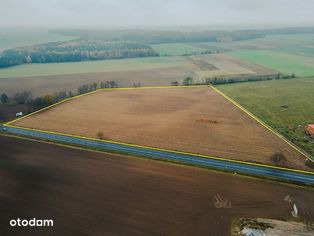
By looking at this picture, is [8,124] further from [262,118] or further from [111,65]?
[111,65]

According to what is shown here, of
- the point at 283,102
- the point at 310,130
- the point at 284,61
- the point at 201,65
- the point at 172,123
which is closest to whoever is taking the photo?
the point at 310,130

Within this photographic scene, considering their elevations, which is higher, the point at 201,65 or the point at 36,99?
the point at 201,65

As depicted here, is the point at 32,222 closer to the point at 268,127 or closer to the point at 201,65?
the point at 268,127

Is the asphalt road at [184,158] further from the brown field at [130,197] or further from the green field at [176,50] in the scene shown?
the green field at [176,50]

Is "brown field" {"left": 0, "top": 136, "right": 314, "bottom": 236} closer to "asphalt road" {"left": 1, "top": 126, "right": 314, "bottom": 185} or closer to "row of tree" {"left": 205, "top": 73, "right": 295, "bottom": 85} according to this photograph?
"asphalt road" {"left": 1, "top": 126, "right": 314, "bottom": 185}

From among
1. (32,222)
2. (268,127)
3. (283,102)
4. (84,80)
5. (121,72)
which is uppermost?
(121,72)

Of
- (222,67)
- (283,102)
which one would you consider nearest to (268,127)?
(283,102)

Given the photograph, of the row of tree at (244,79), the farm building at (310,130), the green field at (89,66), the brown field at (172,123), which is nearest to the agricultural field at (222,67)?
the row of tree at (244,79)
